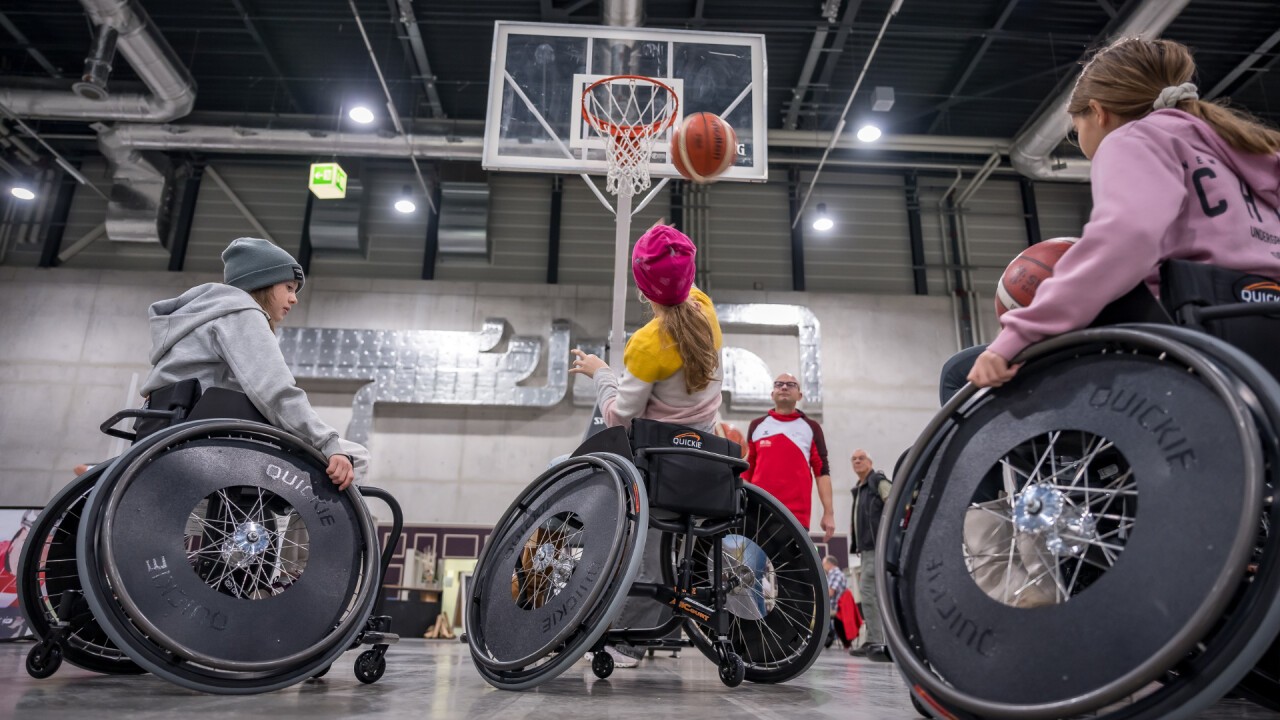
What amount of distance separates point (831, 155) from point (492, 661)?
975 centimetres

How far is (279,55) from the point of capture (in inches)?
368

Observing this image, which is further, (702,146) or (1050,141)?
(1050,141)

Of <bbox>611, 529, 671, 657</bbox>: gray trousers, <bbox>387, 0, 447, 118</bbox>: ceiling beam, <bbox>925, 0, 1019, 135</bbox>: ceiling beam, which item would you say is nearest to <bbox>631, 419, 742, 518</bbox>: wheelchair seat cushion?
<bbox>611, 529, 671, 657</bbox>: gray trousers

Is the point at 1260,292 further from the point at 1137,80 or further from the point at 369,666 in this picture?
the point at 369,666

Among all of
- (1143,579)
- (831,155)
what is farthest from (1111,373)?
(831,155)

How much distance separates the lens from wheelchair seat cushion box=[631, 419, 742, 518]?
2.06 meters

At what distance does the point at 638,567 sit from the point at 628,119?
15.5ft

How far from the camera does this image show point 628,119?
5859mm

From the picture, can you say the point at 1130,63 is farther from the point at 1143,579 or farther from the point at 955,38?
the point at 955,38

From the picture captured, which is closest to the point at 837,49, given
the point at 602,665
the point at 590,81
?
the point at 590,81

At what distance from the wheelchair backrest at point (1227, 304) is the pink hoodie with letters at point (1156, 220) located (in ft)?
0.14

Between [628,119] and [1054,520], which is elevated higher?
[628,119]

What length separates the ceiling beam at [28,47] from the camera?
8.88 m

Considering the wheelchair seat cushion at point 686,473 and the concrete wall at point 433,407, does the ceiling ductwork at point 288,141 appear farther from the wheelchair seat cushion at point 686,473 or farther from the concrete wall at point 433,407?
the wheelchair seat cushion at point 686,473
